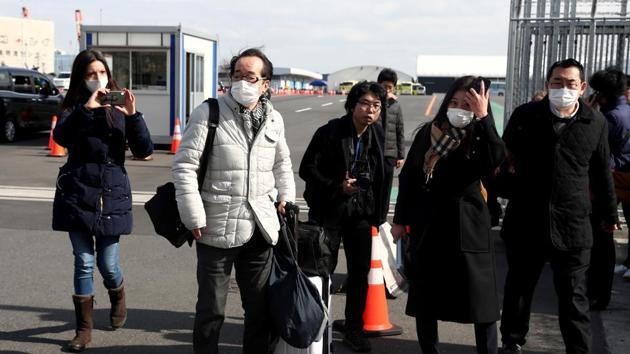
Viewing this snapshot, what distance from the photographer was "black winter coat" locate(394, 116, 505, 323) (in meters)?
4.05

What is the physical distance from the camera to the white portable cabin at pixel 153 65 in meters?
17.2

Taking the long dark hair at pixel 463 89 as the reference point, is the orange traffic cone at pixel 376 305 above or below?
below

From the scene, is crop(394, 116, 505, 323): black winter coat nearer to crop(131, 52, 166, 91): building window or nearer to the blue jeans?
the blue jeans

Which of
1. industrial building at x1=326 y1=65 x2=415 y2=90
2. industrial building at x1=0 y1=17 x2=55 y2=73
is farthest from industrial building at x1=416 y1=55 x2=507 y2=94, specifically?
industrial building at x1=0 y1=17 x2=55 y2=73

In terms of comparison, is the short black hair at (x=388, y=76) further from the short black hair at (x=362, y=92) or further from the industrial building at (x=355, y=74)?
the industrial building at (x=355, y=74)

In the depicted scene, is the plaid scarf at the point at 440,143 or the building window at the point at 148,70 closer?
the plaid scarf at the point at 440,143

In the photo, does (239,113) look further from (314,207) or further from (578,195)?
(578,195)

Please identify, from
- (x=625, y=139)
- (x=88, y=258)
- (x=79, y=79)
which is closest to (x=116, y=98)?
(x=79, y=79)

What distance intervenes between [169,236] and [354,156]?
147cm

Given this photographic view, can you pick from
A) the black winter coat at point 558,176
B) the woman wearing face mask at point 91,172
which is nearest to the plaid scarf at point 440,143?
the black winter coat at point 558,176

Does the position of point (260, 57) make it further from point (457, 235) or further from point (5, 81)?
point (5, 81)

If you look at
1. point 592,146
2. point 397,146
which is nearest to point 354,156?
point 592,146

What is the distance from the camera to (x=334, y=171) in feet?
16.5

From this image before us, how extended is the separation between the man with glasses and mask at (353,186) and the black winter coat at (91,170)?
1.15 metres
